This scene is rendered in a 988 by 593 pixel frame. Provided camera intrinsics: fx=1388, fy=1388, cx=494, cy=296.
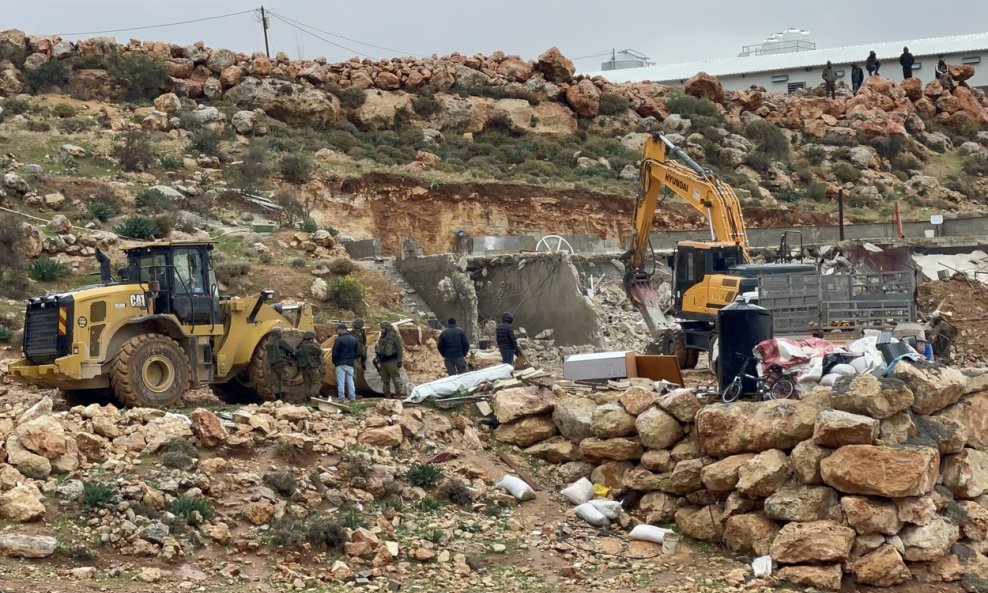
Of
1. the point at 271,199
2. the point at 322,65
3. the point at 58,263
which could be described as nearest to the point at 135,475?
the point at 58,263

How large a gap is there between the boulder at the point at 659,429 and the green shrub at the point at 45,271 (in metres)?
15.4

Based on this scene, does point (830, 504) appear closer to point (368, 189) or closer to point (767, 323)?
point (767, 323)

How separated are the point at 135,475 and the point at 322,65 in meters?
43.5

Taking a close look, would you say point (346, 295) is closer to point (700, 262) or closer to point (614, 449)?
point (700, 262)

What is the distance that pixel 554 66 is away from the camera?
6106 cm

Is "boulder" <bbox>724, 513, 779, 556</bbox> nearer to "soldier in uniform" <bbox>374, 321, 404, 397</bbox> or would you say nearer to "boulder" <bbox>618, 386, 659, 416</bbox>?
"boulder" <bbox>618, 386, 659, 416</bbox>

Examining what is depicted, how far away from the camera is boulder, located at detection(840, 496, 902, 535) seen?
48.9 feet

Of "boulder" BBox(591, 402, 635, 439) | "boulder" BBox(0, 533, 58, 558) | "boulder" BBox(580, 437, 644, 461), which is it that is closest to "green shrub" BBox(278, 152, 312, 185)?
"boulder" BBox(591, 402, 635, 439)

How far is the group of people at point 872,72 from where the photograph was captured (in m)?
68.2

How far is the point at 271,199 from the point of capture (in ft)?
128

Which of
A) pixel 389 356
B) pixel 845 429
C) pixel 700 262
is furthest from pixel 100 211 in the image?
pixel 845 429

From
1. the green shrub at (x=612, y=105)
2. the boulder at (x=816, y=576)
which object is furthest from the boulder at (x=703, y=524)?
the green shrub at (x=612, y=105)

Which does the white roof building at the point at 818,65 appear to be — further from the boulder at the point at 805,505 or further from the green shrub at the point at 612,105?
the boulder at the point at 805,505

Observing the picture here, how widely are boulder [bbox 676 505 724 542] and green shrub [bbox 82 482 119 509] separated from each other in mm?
6545
